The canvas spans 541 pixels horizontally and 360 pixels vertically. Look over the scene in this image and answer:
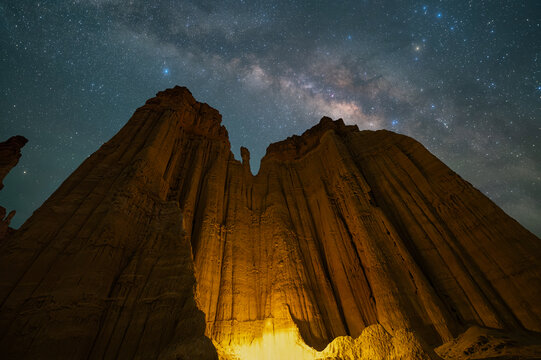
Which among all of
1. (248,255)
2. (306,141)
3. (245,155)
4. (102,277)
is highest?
(306,141)

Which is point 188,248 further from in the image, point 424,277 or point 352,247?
point 424,277

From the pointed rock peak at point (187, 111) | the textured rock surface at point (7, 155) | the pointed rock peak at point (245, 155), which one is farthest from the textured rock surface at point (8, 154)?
the pointed rock peak at point (245, 155)

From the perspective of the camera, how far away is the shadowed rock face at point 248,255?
29.8 ft

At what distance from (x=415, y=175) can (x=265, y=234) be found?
13251 mm

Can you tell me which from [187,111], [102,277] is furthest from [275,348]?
Result: [187,111]

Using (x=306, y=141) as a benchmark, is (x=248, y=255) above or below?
below

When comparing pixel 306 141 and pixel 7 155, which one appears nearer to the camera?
pixel 7 155

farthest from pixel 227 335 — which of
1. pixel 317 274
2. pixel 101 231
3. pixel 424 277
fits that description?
pixel 424 277

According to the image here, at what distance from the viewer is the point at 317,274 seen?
1777 centimetres

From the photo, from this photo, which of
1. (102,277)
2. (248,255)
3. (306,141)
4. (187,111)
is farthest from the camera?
(306,141)

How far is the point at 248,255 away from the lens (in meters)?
18.5

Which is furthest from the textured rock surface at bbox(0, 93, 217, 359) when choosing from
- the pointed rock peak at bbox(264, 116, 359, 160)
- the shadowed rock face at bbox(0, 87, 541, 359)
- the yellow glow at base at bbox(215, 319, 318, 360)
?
the pointed rock peak at bbox(264, 116, 359, 160)

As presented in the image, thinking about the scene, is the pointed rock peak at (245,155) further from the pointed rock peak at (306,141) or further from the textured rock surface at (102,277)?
the textured rock surface at (102,277)

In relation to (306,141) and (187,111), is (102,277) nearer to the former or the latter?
(187,111)
